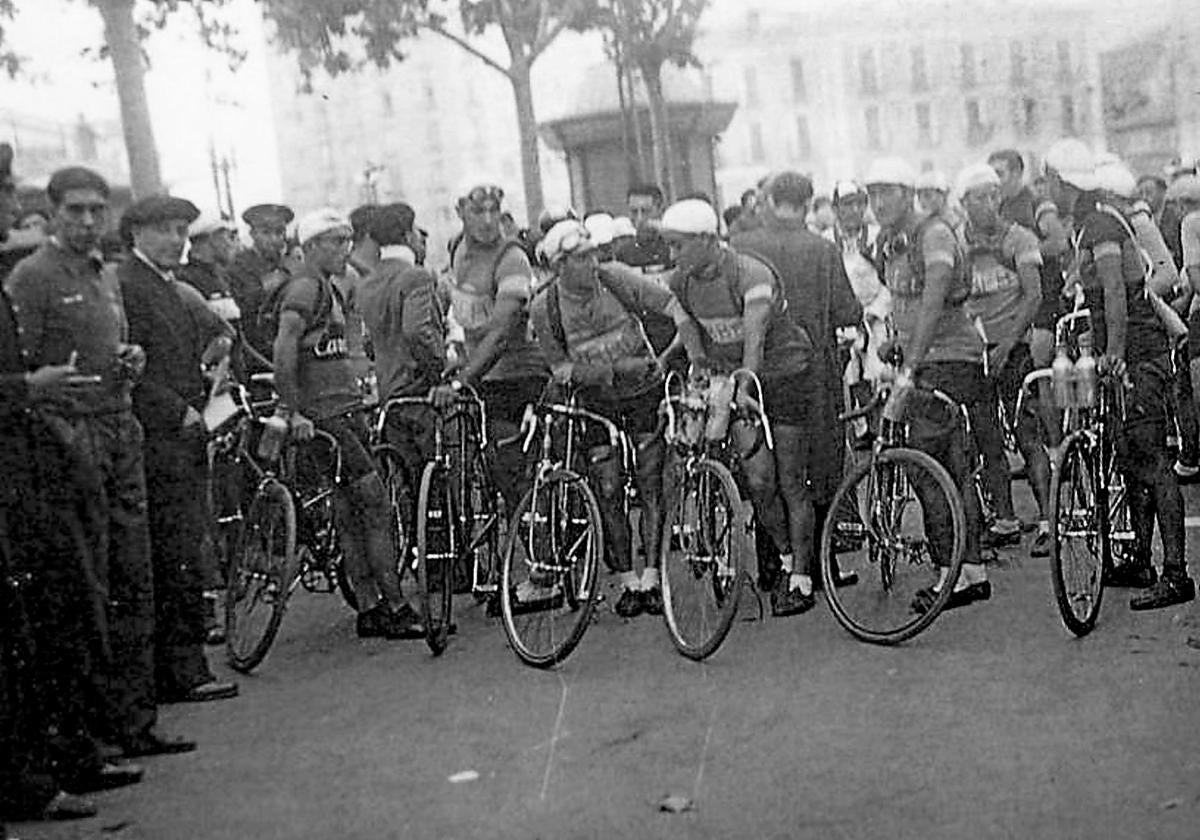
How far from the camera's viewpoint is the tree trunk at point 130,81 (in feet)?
19.6

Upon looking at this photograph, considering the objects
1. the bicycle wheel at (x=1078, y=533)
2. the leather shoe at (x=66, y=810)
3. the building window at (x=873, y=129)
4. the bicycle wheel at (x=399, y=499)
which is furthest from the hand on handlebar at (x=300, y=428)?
the building window at (x=873, y=129)

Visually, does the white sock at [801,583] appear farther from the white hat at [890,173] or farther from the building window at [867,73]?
the building window at [867,73]

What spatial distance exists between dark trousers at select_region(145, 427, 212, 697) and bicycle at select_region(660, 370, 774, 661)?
187 centimetres

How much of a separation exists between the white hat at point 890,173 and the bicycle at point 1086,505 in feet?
4.21

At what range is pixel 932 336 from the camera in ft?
23.2

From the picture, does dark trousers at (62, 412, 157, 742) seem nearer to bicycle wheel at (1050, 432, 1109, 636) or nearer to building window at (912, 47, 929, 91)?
bicycle wheel at (1050, 432, 1109, 636)

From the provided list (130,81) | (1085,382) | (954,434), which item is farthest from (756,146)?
(130,81)

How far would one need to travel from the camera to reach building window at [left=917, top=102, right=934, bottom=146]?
13876 millimetres

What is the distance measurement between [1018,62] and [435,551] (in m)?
9.39

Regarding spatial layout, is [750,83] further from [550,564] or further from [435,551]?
[550,564]

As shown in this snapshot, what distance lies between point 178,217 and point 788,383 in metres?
2.67

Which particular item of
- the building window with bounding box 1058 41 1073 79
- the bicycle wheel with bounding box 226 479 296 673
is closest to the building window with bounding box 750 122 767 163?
the building window with bounding box 1058 41 1073 79

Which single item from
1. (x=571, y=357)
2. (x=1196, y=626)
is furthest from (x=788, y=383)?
(x=1196, y=626)

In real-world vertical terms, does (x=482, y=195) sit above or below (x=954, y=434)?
above
